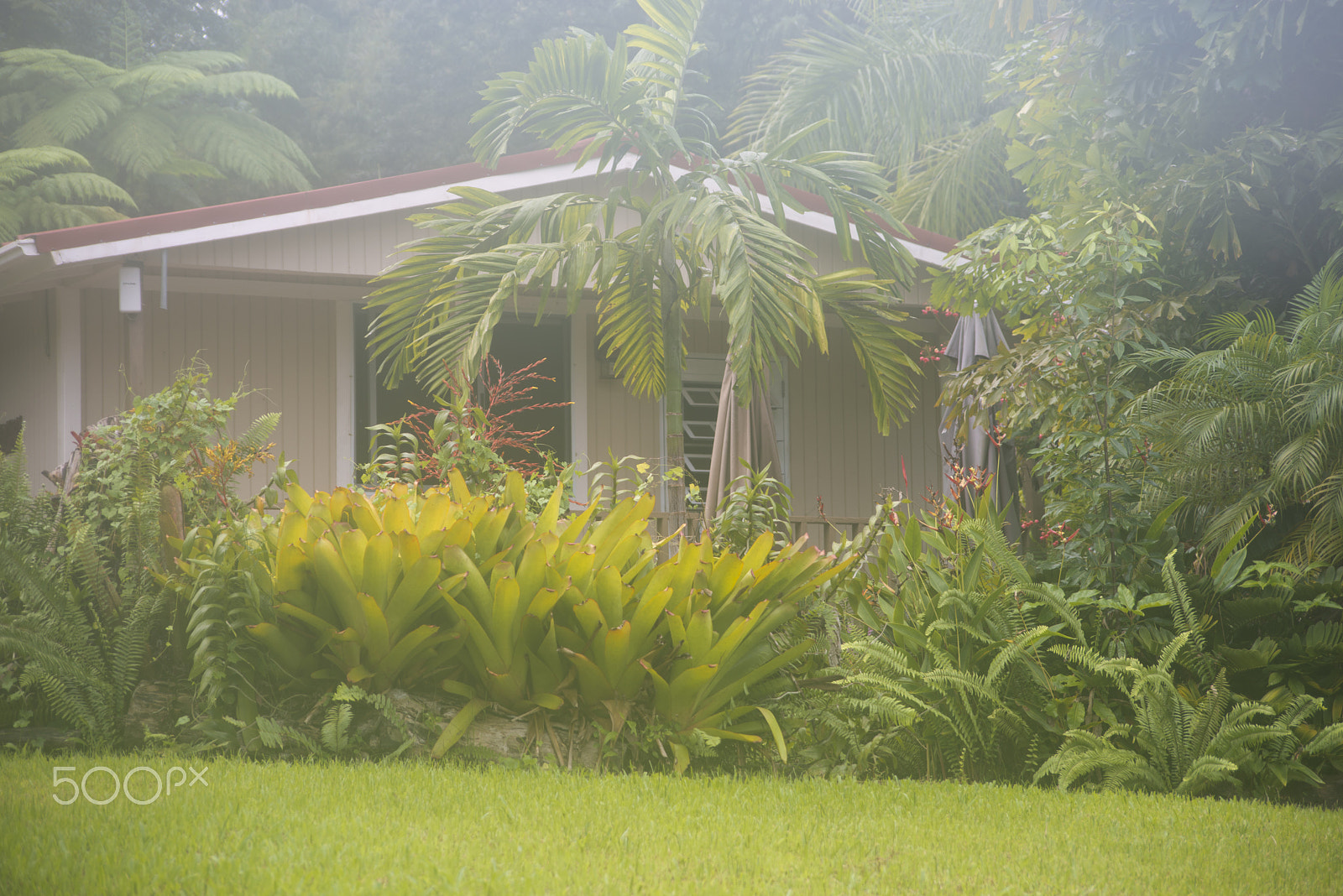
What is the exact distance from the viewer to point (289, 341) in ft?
29.1

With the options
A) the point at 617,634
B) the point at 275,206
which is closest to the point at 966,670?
the point at 617,634

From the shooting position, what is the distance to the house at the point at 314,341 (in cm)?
746

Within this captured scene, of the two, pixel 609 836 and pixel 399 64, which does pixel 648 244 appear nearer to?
pixel 609 836

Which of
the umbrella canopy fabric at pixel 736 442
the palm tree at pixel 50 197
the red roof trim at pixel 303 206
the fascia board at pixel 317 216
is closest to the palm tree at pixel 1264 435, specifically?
the umbrella canopy fabric at pixel 736 442

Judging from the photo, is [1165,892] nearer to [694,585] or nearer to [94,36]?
[694,585]

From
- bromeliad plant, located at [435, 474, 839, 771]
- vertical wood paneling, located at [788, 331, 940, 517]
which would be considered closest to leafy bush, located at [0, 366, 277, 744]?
bromeliad plant, located at [435, 474, 839, 771]

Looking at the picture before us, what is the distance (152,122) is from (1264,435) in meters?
17.6

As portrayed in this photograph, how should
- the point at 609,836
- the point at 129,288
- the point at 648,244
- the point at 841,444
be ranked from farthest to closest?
the point at 841,444
the point at 129,288
the point at 648,244
the point at 609,836

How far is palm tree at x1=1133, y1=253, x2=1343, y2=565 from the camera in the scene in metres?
4.72

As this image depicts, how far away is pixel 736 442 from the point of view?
784 centimetres

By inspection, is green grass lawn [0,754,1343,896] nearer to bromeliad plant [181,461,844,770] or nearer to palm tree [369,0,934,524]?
bromeliad plant [181,461,844,770]

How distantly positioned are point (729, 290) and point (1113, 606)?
229 cm

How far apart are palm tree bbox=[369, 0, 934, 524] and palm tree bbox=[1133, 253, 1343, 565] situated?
1.76 metres

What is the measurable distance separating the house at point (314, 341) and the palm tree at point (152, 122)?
8773mm
